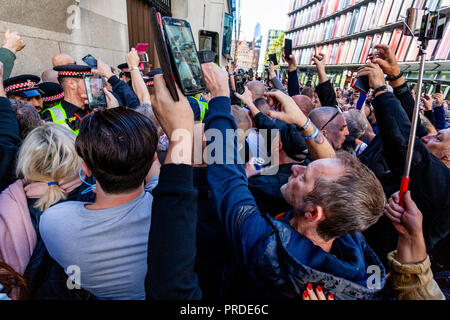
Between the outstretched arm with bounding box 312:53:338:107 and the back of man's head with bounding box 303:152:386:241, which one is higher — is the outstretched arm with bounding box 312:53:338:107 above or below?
above

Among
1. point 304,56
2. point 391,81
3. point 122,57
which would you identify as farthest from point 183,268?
point 304,56

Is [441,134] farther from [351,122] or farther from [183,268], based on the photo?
[183,268]

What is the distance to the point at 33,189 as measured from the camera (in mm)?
1128

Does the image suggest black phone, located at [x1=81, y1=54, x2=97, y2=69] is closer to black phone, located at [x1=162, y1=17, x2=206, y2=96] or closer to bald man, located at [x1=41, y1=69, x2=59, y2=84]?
bald man, located at [x1=41, y1=69, x2=59, y2=84]

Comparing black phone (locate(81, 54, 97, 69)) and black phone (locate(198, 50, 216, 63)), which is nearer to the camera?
black phone (locate(198, 50, 216, 63))

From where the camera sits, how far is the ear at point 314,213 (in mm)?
983

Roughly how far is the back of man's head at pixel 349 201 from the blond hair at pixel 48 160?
4.07 feet

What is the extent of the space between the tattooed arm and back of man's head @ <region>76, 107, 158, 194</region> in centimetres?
81

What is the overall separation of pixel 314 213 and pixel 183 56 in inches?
33.5

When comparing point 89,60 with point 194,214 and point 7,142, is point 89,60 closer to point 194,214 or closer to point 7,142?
point 7,142

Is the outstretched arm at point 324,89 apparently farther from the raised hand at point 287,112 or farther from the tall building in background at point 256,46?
the tall building in background at point 256,46

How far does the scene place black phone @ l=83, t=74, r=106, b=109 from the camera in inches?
Answer: 80.9

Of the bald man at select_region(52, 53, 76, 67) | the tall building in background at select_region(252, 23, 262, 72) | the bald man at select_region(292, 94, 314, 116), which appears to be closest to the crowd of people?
the bald man at select_region(292, 94, 314, 116)

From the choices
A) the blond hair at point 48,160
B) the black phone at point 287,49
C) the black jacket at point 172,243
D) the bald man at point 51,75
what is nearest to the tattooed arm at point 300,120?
the black jacket at point 172,243
